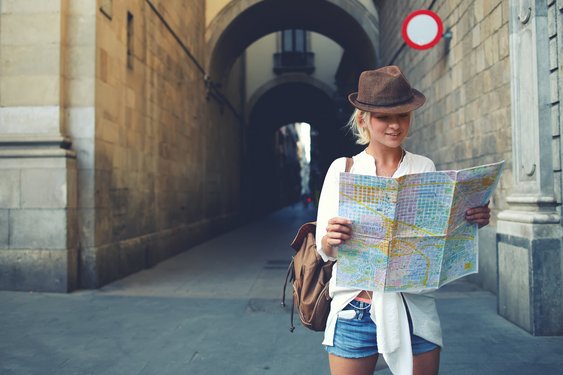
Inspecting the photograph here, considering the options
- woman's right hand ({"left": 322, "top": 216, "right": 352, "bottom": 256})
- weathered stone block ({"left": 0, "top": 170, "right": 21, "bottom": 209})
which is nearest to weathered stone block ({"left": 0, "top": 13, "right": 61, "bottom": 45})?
weathered stone block ({"left": 0, "top": 170, "right": 21, "bottom": 209})

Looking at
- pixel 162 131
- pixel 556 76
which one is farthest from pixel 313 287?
pixel 162 131

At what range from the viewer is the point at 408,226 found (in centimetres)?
166

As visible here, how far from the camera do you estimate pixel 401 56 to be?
1140 cm

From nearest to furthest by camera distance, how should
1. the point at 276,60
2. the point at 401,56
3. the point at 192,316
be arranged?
1. the point at 192,316
2. the point at 401,56
3. the point at 276,60

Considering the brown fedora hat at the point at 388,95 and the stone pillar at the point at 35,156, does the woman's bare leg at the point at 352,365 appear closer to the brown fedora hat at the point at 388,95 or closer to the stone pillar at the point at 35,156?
the brown fedora hat at the point at 388,95

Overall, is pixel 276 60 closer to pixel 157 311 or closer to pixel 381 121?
pixel 157 311

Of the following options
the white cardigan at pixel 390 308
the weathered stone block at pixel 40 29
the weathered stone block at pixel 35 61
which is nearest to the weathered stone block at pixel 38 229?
the weathered stone block at pixel 35 61

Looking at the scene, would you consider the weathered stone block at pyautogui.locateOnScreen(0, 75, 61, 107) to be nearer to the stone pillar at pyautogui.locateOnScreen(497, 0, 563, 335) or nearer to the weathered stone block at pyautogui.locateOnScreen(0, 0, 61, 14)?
the weathered stone block at pyautogui.locateOnScreen(0, 0, 61, 14)

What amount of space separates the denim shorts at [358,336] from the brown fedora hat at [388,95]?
0.70 m

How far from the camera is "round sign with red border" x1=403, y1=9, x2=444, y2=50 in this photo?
7809 mm

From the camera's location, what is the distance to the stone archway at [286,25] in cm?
1434

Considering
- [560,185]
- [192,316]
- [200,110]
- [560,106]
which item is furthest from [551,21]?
[200,110]

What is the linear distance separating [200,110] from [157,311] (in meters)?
8.84

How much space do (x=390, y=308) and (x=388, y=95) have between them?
0.75 meters
